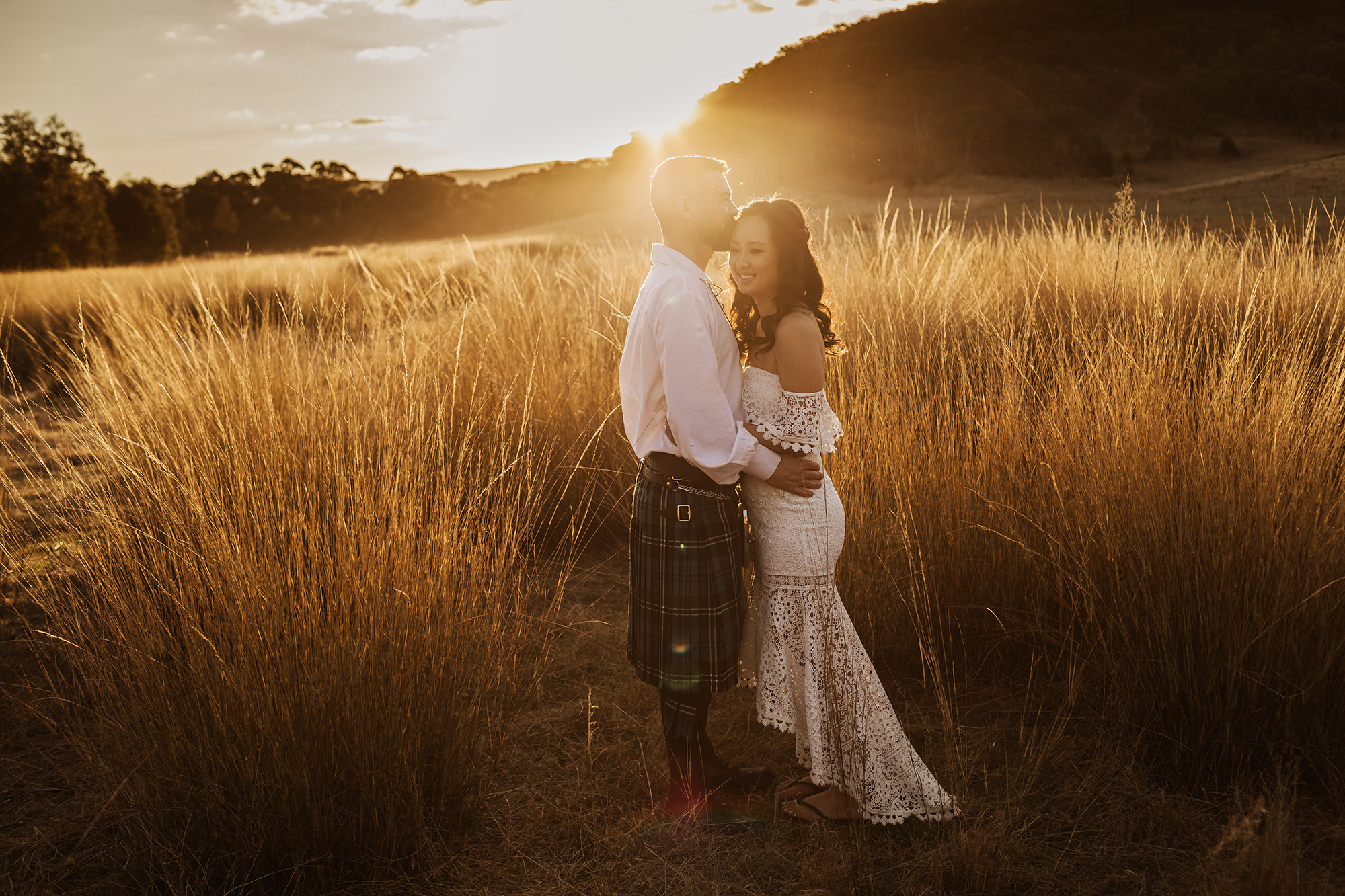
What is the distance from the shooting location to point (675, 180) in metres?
2.01

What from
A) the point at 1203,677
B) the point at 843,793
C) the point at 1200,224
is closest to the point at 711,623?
the point at 843,793

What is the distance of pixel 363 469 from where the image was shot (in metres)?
2.20

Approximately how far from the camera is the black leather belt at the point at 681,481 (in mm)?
2076

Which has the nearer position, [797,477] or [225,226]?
[797,477]

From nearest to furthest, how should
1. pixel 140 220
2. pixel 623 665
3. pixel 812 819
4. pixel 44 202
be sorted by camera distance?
pixel 812 819, pixel 623 665, pixel 44 202, pixel 140 220

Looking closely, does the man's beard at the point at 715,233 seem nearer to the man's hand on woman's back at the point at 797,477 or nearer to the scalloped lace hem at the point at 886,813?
Result: the man's hand on woman's back at the point at 797,477

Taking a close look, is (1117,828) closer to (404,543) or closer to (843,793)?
(843,793)

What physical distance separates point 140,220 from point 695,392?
180ft

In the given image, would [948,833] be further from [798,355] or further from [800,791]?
[798,355]

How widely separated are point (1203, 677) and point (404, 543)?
96.9 inches

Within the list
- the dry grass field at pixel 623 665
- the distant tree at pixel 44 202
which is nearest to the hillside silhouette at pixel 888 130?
the distant tree at pixel 44 202

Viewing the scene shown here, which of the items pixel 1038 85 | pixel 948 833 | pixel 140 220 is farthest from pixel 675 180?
pixel 1038 85

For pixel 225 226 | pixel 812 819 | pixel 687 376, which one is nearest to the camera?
pixel 687 376

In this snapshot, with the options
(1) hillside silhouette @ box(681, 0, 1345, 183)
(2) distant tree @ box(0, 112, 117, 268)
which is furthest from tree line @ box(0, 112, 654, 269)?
(1) hillside silhouette @ box(681, 0, 1345, 183)
